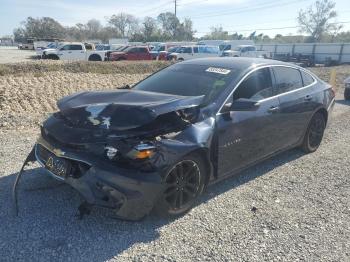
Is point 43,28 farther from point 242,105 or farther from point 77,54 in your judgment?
point 242,105

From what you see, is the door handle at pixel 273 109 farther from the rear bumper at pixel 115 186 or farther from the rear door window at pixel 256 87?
the rear bumper at pixel 115 186

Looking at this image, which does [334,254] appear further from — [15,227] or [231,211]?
[15,227]

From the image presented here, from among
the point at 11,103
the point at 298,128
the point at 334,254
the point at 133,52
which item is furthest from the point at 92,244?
the point at 133,52

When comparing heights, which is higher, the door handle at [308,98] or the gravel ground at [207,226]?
the door handle at [308,98]

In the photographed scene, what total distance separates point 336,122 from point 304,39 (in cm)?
8335

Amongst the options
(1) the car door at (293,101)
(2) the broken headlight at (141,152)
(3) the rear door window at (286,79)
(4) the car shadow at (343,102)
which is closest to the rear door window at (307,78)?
(1) the car door at (293,101)

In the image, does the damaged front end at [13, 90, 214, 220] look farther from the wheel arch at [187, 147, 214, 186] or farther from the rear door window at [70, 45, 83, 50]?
the rear door window at [70, 45, 83, 50]

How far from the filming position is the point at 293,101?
17.0ft

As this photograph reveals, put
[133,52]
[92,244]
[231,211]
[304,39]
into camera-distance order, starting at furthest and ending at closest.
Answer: [304,39] < [133,52] < [231,211] < [92,244]

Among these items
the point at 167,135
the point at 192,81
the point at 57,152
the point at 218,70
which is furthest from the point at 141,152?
the point at 218,70

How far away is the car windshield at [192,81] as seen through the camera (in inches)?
166

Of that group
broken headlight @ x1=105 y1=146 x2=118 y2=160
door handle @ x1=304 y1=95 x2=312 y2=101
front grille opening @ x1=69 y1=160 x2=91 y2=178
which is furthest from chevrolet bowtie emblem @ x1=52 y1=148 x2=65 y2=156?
door handle @ x1=304 y1=95 x2=312 y2=101

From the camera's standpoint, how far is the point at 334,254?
126 inches

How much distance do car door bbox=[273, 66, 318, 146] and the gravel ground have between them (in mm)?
748
